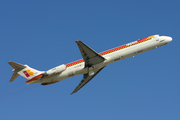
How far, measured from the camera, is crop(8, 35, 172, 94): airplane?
41.6 m

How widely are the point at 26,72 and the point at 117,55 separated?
17.7 metres

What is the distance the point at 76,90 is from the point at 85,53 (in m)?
12.5

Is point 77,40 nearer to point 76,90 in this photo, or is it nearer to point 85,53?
point 85,53

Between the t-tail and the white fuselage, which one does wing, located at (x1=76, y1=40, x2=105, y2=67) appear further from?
the t-tail

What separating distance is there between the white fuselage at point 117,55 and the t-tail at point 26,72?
3.44ft

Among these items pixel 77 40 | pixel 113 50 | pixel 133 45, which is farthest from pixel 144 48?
pixel 77 40

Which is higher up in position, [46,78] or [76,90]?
[46,78]

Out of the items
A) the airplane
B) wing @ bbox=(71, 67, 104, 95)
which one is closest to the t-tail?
the airplane

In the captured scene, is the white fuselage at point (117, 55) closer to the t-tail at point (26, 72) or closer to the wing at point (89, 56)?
the wing at point (89, 56)

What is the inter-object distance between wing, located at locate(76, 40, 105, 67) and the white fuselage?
892mm

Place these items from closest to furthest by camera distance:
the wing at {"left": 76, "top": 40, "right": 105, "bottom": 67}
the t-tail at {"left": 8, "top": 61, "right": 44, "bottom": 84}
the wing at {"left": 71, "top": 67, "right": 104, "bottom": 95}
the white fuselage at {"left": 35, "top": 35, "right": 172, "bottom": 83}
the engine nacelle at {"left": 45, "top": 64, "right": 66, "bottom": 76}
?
the wing at {"left": 76, "top": 40, "right": 105, "bottom": 67} → the engine nacelle at {"left": 45, "top": 64, "right": 66, "bottom": 76} → the t-tail at {"left": 8, "top": 61, "right": 44, "bottom": 84} → the white fuselage at {"left": 35, "top": 35, "right": 172, "bottom": 83} → the wing at {"left": 71, "top": 67, "right": 104, "bottom": 95}

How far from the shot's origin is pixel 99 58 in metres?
42.6

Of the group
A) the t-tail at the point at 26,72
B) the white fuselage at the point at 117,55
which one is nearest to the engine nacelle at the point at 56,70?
the white fuselage at the point at 117,55

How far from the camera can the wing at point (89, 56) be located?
4054 centimetres
